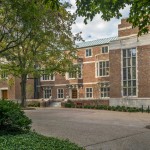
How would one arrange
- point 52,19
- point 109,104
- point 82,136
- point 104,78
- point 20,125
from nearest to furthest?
1. point 20,125
2. point 82,136
3. point 52,19
4. point 109,104
5. point 104,78

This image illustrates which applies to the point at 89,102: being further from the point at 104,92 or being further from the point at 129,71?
the point at 104,92

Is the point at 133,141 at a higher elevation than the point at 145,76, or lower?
lower

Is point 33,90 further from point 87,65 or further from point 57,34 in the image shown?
point 57,34

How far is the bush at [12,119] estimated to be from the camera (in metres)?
11.3

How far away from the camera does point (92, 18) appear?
1035 centimetres

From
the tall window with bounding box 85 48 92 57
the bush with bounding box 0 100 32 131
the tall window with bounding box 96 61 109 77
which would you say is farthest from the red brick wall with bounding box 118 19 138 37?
the bush with bounding box 0 100 32 131

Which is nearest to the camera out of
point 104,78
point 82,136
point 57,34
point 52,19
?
point 82,136

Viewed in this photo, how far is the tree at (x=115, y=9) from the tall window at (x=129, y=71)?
2293cm

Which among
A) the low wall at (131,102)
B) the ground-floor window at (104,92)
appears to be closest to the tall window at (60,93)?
the ground-floor window at (104,92)

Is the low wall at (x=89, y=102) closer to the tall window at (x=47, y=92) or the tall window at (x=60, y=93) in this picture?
the tall window at (x=60, y=93)

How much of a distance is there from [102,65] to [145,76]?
15.0 metres

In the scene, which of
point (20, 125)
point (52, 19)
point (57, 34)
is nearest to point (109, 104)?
point (57, 34)

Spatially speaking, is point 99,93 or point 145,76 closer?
point 145,76

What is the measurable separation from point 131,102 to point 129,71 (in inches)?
132
